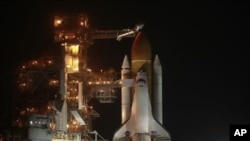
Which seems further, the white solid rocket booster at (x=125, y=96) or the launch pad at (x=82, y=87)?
the white solid rocket booster at (x=125, y=96)

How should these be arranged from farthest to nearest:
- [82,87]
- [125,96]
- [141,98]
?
[82,87]
[125,96]
[141,98]

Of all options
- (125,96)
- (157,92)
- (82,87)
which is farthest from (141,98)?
(82,87)

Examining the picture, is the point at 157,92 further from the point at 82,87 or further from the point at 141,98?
the point at 82,87

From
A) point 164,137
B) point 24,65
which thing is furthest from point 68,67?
point 164,137

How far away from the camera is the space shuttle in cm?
4116

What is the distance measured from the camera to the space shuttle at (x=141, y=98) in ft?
135

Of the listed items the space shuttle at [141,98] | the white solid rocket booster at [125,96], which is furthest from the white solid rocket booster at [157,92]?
the white solid rocket booster at [125,96]

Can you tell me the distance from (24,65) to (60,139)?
935 centimetres

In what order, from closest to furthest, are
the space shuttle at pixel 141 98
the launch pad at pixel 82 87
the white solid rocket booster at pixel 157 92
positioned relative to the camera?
1. the space shuttle at pixel 141 98
2. the launch pad at pixel 82 87
3. the white solid rocket booster at pixel 157 92

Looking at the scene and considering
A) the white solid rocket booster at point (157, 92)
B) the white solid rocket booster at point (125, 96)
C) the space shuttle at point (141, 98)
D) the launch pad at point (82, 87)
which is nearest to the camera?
the space shuttle at point (141, 98)

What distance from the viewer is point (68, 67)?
47.6 meters

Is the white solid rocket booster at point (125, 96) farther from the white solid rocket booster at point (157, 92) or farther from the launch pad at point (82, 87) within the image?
the white solid rocket booster at point (157, 92)

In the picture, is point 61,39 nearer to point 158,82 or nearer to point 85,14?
point 85,14

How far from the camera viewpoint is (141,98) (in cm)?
4128
